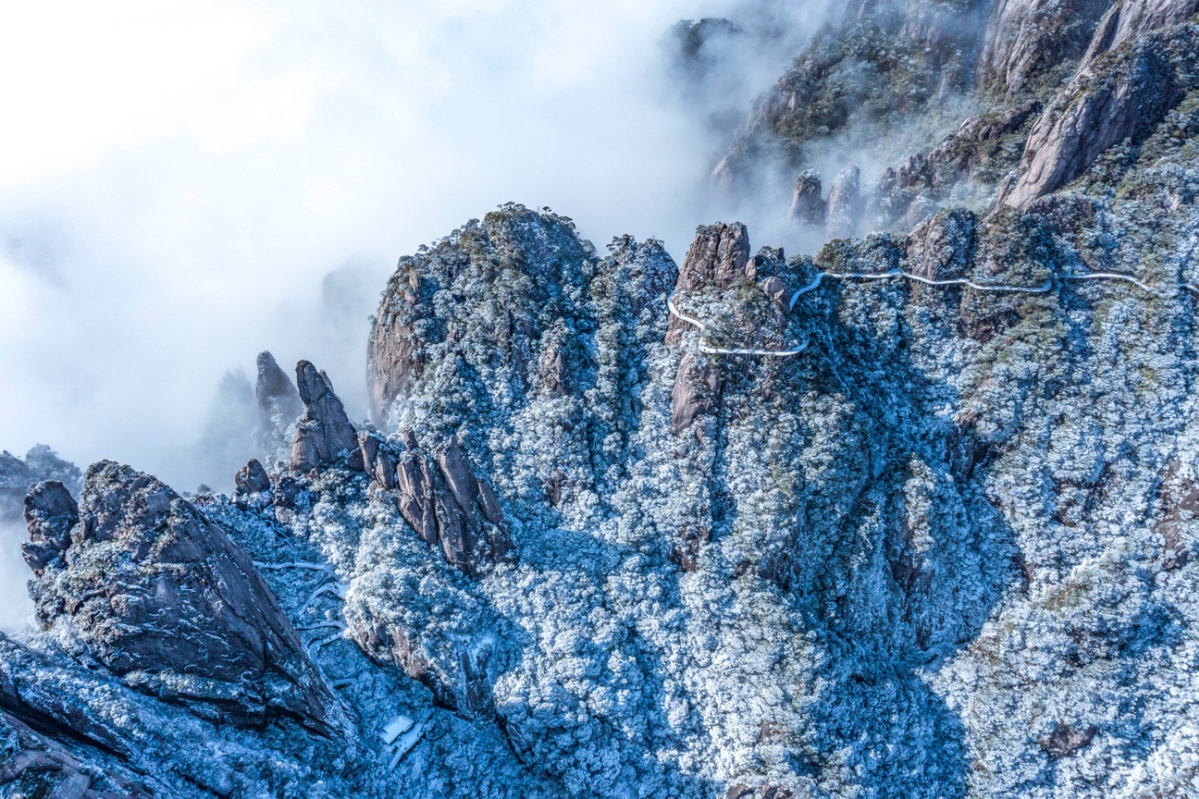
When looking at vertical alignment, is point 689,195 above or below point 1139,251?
above

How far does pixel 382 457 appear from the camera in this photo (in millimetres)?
39156

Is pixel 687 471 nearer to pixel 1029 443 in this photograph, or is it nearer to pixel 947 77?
pixel 1029 443

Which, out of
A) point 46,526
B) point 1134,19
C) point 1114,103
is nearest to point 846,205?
point 1114,103

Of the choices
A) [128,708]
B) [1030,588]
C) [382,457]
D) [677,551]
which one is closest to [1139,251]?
[1030,588]

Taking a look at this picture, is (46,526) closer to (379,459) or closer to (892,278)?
(379,459)

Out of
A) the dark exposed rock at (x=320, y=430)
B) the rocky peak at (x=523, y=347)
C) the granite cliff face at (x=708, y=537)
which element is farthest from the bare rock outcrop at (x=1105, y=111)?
the dark exposed rock at (x=320, y=430)

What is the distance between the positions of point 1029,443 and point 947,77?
46.3 metres

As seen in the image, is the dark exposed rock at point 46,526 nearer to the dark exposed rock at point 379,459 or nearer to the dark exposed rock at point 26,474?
the dark exposed rock at point 379,459

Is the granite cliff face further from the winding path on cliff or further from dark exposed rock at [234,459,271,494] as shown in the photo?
dark exposed rock at [234,459,271,494]

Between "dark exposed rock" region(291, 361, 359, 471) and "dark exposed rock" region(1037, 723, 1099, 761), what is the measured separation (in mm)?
39475

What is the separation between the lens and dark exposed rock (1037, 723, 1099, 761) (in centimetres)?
3284

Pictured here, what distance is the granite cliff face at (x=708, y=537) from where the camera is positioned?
98.8 feet

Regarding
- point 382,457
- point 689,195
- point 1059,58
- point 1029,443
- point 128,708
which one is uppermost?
point 1059,58

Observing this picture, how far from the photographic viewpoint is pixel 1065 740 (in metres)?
33.0
